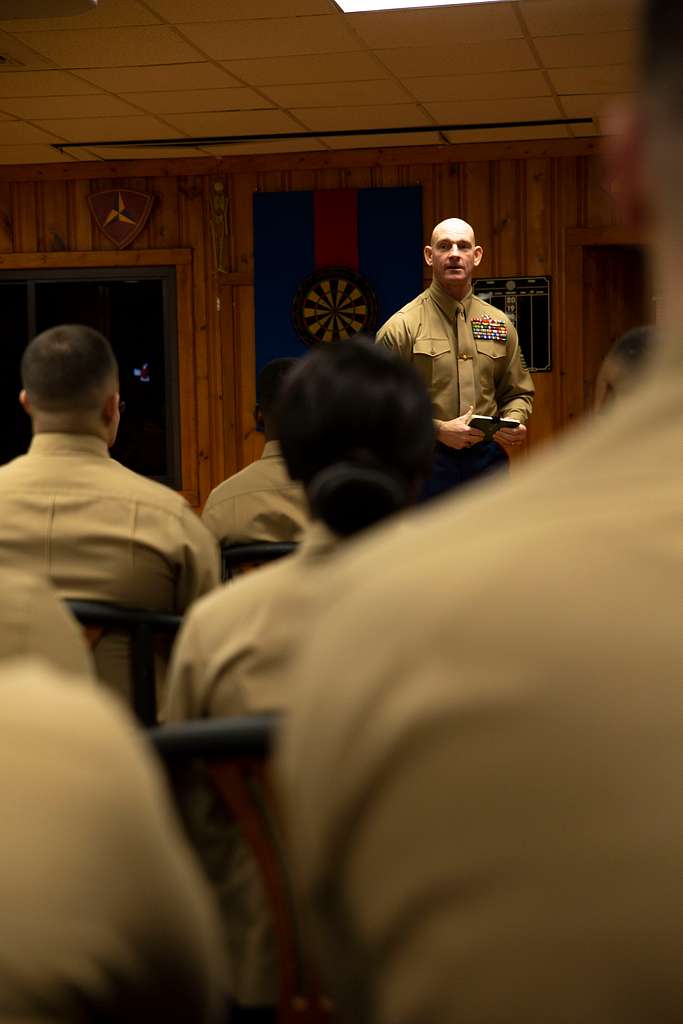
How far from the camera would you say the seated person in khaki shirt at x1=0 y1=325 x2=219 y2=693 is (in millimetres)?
2354

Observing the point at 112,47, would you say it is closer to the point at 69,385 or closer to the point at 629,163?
the point at 69,385

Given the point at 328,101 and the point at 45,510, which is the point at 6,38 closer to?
the point at 328,101

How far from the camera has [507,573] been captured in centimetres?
44

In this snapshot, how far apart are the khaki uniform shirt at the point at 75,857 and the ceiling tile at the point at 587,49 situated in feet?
18.1

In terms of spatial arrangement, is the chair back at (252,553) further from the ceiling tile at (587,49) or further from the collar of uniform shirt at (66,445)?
the ceiling tile at (587,49)

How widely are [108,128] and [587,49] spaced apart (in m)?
2.96

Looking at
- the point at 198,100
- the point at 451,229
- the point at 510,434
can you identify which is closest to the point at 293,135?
the point at 198,100

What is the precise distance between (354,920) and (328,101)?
265 inches

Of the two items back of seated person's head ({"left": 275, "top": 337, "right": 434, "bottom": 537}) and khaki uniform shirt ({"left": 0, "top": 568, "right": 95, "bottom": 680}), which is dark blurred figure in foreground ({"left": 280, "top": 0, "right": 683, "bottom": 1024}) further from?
back of seated person's head ({"left": 275, "top": 337, "right": 434, "bottom": 537})

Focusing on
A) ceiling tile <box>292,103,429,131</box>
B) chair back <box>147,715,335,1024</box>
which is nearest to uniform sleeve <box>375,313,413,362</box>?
ceiling tile <box>292,103,429,131</box>

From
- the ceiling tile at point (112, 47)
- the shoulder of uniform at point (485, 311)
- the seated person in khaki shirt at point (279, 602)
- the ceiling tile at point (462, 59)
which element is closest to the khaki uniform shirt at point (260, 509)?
the seated person in khaki shirt at point (279, 602)

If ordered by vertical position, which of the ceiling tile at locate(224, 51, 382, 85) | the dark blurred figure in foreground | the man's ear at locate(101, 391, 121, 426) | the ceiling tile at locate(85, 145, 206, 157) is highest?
the ceiling tile at locate(85, 145, 206, 157)

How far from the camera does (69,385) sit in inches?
106

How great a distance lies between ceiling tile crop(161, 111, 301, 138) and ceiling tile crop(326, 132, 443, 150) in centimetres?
44
